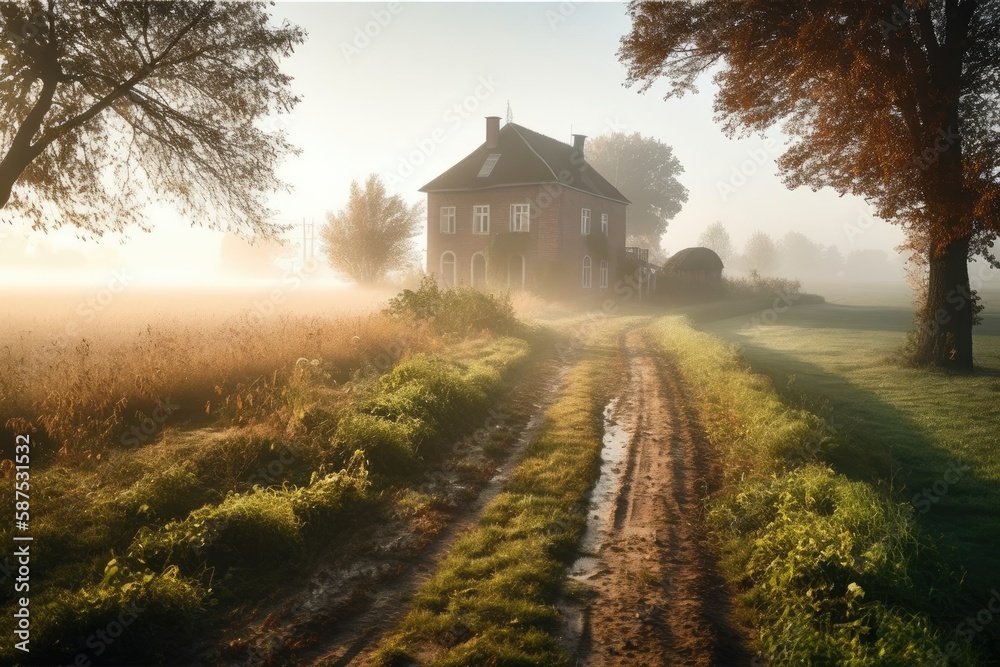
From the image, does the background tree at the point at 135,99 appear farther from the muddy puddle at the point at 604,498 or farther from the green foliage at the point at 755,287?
the green foliage at the point at 755,287

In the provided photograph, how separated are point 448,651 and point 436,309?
15717 mm

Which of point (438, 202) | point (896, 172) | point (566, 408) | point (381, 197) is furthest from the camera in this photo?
point (381, 197)

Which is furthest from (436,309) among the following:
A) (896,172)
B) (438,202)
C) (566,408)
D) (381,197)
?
(381,197)

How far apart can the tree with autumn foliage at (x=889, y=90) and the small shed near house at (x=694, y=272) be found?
30.5 metres

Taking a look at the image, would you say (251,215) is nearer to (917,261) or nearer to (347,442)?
(347,442)

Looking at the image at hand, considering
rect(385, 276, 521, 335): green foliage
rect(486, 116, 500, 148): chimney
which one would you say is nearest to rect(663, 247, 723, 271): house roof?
rect(486, 116, 500, 148): chimney

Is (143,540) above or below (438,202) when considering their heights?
below

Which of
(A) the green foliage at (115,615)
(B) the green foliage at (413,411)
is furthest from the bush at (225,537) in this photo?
(B) the green foliage at (413,411)

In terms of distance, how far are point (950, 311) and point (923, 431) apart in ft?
25.0

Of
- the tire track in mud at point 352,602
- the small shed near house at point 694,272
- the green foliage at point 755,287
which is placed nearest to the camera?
the tire track in mud at point 352,602

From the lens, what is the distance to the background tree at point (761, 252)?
5295 inches

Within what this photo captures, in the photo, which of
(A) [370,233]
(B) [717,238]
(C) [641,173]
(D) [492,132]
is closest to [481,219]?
(D) [492,132]

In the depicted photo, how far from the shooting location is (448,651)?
15.3 ft

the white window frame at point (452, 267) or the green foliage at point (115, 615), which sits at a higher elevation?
the white window frame at point (452, 267)
